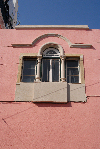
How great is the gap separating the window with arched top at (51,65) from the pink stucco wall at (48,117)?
19.1 inches

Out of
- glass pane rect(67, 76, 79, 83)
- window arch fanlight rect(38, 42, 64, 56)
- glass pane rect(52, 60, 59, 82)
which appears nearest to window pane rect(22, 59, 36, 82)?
window arch fanlight rect(38, 42, 64, 56)

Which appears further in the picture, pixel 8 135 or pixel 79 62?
pixel 79 62

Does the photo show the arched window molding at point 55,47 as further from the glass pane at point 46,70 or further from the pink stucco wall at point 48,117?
the glass pane at point 46,70

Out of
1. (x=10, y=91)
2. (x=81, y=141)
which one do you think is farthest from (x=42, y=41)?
(x=81, y=141)

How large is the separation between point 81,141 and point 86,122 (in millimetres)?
750

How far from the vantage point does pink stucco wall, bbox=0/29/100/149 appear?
666 centimetres

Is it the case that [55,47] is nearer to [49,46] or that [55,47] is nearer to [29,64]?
[49,46]

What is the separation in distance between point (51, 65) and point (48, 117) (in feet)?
7.77

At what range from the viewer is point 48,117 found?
7039 millimetres

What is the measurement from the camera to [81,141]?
263 inches

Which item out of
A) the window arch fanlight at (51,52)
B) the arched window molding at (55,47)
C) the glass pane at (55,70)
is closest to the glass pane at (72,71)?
the arched window molding at (55,47)

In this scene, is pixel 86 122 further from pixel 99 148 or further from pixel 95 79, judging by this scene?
pixel 95 79

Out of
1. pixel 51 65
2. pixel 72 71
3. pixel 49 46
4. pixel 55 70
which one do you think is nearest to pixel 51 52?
pixel 49 46

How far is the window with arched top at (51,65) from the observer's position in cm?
785
